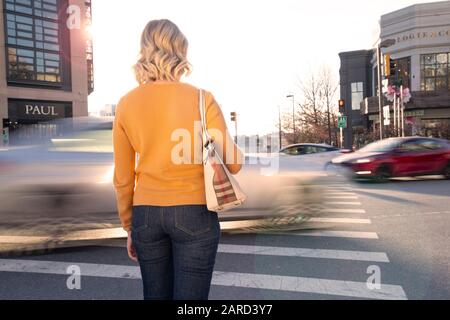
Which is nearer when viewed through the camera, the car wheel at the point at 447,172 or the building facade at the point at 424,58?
the car wheel at the point at 447,172

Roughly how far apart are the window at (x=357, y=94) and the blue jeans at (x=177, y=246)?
4776 centimetres

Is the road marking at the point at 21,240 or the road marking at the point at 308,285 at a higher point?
the road marking at the point at 21,240

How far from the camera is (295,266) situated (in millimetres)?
4871

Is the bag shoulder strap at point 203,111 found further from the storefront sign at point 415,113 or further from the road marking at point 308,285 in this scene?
the storefront sign at point 415,113

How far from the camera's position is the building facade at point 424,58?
3953cm

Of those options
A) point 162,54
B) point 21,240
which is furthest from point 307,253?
point 162,54

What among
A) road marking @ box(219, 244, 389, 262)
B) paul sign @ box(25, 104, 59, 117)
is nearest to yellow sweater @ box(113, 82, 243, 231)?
road marking @ box(219, 244, 389, 262)

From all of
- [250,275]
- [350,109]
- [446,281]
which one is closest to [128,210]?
[250,275]

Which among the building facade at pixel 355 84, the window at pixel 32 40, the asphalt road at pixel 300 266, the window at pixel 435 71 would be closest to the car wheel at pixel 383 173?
the asphalt road at pixel 300 266

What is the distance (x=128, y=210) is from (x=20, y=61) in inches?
1603

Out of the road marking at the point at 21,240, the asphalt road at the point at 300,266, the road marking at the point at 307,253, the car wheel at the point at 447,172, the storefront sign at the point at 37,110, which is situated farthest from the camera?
the storefront sign at the point at 37,110

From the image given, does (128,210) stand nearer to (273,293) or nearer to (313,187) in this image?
(273,293)

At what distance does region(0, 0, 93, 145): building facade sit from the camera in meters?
36.8

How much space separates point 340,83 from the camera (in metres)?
48.1
